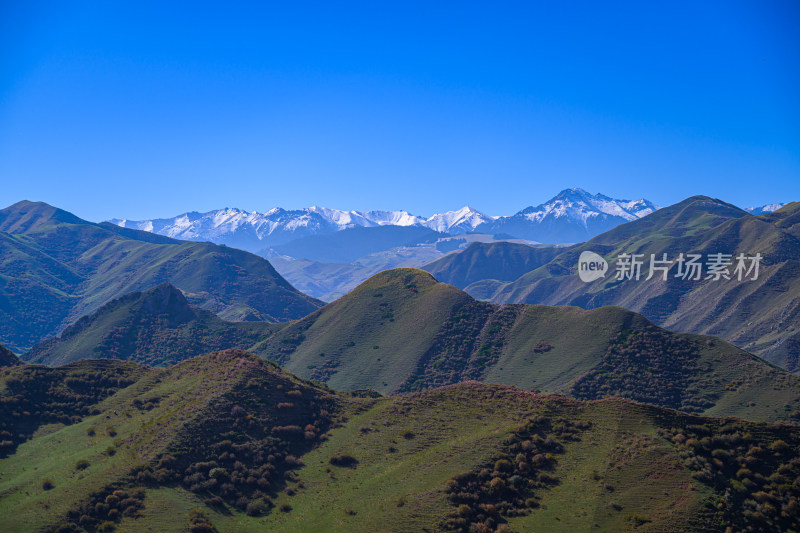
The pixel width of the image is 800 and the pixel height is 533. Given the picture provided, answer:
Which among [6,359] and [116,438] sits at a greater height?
[6,359]

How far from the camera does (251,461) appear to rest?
83.7m

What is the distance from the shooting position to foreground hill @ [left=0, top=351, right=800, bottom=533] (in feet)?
218

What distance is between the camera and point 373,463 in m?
85.0

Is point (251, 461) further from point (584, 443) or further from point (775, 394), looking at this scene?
point (775, 394)

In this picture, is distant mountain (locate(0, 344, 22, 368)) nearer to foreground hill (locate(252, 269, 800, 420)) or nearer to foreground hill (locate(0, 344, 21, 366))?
foreground hill (locate(0, 344, 21, 366))

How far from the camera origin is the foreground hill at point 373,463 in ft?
218

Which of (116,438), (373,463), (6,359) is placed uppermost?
(373,463)

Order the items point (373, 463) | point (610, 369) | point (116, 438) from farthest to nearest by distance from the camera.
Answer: point (610, 369) < point (116, 438) < point (373, 463)

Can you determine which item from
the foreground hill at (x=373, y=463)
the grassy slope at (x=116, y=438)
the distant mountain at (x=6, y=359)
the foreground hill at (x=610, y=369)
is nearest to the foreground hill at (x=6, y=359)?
the distant mountain at (x=6, y=359)

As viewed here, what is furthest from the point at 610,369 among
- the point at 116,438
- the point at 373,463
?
the point at 116,438

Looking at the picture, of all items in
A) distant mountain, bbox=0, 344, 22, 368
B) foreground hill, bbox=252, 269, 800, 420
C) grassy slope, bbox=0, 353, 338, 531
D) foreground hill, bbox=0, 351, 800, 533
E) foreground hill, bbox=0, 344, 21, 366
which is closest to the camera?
foreground hill, bbox=0, 351, 800, 533

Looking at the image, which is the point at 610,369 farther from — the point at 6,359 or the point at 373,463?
the point at 6,359

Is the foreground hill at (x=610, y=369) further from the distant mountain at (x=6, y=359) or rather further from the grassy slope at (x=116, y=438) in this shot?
the distant mountain at (x=6, y=359)

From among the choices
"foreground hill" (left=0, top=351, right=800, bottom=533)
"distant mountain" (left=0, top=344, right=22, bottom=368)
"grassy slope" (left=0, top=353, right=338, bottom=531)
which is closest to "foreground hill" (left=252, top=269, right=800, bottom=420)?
"foreground hill" (left=0, top=351, right=800, bottom=533)
